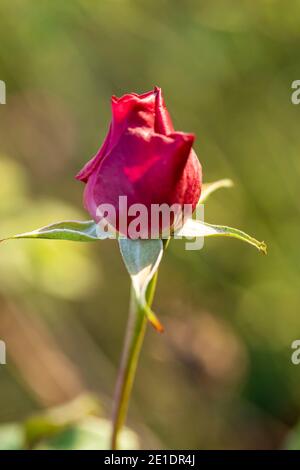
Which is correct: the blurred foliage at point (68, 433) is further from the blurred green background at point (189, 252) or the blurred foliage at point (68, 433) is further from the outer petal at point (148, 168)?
the outer petal at point (148, 168)

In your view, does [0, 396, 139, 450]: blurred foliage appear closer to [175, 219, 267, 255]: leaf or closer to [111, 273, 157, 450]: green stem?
[111, 273, 157, 450]: green stem

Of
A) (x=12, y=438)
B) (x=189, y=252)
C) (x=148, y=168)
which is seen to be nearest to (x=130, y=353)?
(x=148, y=168)

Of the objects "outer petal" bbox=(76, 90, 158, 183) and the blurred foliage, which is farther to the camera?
the blurred foliage

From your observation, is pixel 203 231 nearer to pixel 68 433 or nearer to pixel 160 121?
pixel 160 121

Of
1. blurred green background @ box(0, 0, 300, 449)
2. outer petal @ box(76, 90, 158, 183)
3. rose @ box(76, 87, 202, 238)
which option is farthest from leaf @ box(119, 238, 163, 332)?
blurred green background @ box(0, 0, 300, 449)

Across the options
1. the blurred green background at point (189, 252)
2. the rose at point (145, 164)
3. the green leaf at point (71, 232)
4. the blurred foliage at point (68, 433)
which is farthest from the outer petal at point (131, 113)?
the blurred green background at point (189, 252)

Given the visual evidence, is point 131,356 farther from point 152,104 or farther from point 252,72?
point 252,72
